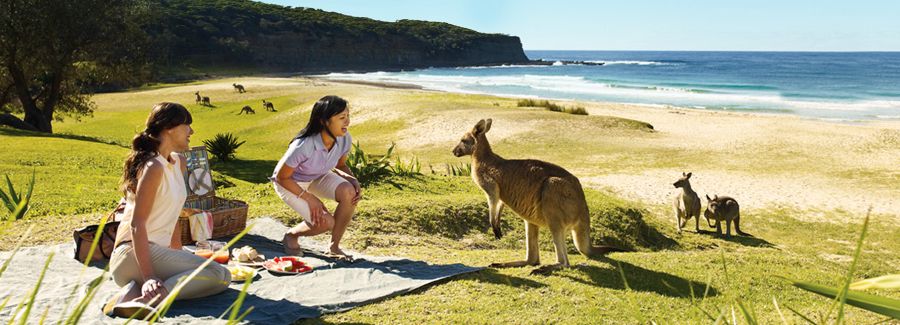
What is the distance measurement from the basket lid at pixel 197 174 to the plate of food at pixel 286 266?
73.7 inches

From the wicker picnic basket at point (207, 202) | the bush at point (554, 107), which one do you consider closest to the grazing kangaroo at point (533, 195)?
the wicker picnic basket at point (207, 202)

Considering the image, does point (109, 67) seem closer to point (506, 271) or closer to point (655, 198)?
point (655, 198)

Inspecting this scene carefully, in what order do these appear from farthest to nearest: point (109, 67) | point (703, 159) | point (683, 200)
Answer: point (109, 67)
point (703, 159)
point (683, 200)

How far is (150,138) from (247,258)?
69.7 inches

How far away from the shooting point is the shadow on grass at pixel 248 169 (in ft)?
53.9

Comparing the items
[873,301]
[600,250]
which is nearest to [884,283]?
[873,301]

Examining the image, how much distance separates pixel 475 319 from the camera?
5207 millimetres

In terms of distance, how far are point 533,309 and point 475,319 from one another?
0.55 meters

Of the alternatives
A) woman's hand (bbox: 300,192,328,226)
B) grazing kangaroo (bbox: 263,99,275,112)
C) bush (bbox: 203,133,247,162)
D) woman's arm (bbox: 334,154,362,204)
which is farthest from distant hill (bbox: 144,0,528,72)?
woman's hand (bbox: 300,192,328,226)

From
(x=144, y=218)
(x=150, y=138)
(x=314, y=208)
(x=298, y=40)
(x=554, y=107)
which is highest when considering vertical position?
(x=298, y=40)

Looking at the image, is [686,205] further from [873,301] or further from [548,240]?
[873,301]

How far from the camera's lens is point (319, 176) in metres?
6.51

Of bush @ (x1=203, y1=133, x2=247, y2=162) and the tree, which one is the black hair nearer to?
bush @ (x1=203, y1=133, x2=247, y2=162)

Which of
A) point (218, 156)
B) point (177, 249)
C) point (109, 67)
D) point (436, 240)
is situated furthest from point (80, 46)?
point (177, 249)
